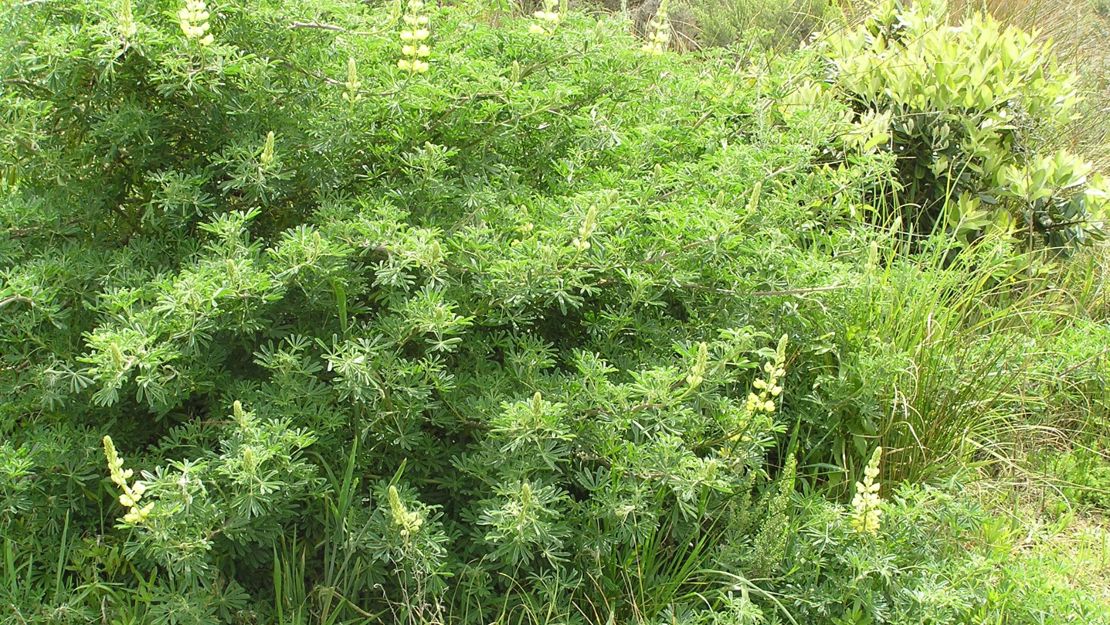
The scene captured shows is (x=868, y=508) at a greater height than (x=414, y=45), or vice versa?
(x=414, y=45)

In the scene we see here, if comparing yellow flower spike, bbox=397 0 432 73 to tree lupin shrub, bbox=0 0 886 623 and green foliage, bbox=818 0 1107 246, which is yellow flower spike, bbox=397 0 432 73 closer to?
tree lupin shrub, bbox=0 0 886 623

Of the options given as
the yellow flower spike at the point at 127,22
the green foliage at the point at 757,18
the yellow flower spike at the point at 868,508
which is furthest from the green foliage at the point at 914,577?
the green foliage at the point at 757,18

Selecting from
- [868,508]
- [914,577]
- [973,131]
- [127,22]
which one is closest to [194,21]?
[127,22]

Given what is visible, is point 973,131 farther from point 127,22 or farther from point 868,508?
point 127,22

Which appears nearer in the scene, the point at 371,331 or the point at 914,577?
the point at 371,331

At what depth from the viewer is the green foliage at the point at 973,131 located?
4738 millimetres

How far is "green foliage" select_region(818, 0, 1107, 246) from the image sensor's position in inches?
187

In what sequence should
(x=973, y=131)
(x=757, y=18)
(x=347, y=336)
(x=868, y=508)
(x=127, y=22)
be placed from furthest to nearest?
(x=757, y=18) → (x=973, y=131) → (x=868, y=508) → (x=347, y=336) → (x=127, y=22)

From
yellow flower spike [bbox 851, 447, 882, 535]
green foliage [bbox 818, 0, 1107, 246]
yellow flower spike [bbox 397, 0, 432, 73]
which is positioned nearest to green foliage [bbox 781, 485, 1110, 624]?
yellow flower spike [bbox 851, 447, 882, 535]

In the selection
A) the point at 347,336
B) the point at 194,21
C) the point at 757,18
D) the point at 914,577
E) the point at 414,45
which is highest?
the point at 194,21

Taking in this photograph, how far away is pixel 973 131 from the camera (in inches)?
186

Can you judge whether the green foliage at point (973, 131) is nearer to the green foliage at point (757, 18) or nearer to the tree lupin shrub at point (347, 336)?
the green foliage at point (757, 18)

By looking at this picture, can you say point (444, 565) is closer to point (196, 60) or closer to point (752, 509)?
point (752, 509)

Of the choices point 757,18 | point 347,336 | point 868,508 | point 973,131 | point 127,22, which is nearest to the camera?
point 127,22
